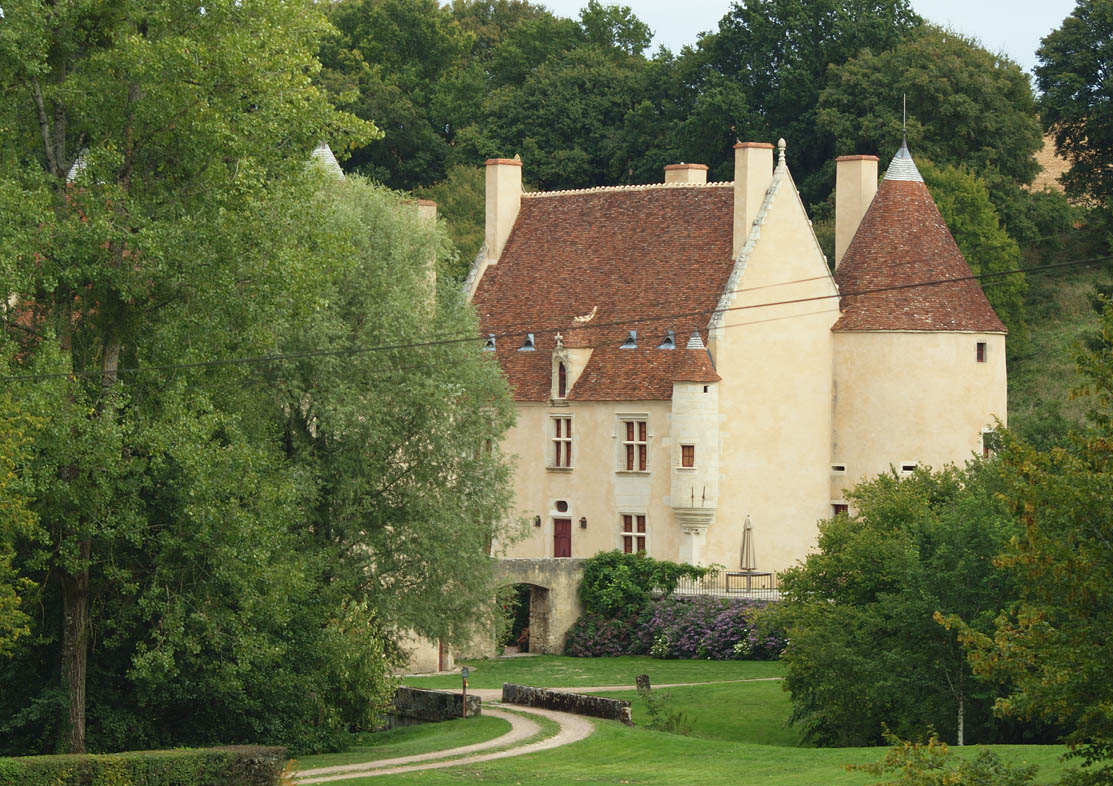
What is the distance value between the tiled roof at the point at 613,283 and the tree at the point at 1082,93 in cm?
1901

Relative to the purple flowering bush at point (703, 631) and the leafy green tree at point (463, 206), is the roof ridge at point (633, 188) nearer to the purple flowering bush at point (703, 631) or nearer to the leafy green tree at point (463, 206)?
the leafy green tree at point (463, 206)

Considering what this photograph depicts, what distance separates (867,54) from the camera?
7181cm

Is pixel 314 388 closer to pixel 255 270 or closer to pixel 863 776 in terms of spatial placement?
pixel 255 270

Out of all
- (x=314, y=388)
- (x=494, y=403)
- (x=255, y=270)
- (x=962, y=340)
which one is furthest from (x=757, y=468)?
(x=255, y=270)

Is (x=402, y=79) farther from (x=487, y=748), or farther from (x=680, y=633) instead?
(x=487, y=748)

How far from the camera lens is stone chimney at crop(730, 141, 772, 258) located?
5466 cm

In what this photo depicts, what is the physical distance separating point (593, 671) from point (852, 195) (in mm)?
16895

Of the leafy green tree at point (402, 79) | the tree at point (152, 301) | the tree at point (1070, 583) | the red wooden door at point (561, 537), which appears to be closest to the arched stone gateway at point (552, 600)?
the red wooden door at point (561, 537)

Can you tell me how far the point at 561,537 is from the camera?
57.2m

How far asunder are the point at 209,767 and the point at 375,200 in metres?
13.6

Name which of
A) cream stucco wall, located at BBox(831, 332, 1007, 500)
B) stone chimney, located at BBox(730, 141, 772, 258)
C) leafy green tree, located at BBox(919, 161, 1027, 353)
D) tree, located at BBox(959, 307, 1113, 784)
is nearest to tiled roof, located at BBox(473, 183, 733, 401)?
stone chimney, located at BBox(730, 141, 772, 258)

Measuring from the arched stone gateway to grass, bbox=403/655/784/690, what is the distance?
1.29 meters

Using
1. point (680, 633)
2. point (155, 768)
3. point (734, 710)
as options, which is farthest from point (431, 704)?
point (155, 768)

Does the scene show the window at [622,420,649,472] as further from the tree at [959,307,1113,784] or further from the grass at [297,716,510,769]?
the tree at [959,307,1113,784]
